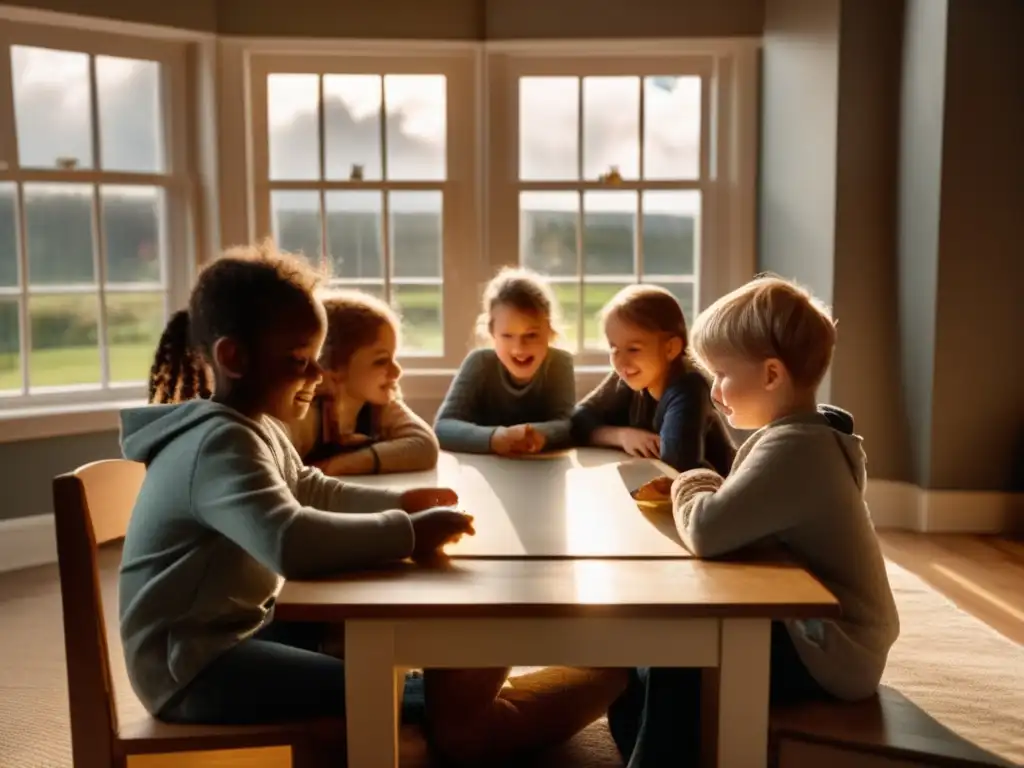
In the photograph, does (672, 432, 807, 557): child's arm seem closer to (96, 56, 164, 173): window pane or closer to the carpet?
the carpet

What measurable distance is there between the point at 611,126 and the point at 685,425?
2688 millimetres

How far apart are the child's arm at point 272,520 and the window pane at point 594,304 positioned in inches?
141

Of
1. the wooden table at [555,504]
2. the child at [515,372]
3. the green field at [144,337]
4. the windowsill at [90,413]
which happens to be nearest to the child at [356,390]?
the wooden table at [555,504]

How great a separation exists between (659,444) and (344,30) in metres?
2.87

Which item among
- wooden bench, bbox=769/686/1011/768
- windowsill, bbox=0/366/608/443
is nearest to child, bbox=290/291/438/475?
wooden bench, bbox=769/686/1011/768

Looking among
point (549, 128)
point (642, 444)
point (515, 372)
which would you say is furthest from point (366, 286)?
point (642, 444)

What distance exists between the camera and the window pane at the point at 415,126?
15.9ft

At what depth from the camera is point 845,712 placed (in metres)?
1.56

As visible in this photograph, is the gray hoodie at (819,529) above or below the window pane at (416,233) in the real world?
below

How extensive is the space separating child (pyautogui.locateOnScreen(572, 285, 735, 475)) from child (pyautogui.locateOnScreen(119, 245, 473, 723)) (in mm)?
1088

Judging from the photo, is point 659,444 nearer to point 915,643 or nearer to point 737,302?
point 737,302

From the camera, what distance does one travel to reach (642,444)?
2637 mm

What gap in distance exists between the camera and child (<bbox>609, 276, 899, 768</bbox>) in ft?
5.10

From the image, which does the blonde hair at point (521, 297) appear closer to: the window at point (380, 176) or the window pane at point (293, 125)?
the window at point (380, 176)
